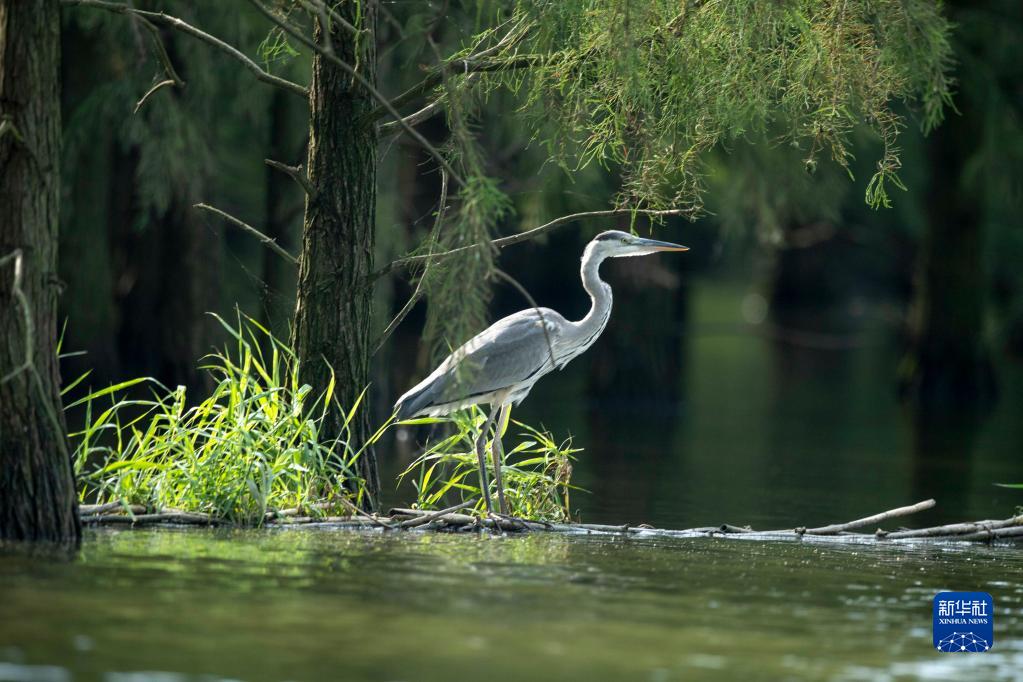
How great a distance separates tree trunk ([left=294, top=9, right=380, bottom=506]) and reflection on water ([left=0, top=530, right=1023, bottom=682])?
4.07 ft

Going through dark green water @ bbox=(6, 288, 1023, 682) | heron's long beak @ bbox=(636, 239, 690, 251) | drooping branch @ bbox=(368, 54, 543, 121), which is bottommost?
dark green water @ bbox=(6, 288, 1023, 682)

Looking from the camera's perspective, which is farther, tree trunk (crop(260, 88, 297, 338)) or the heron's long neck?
tree trunk (crop(260, 88, 297, 338))

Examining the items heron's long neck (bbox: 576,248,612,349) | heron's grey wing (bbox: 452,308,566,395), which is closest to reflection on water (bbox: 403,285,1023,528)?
heron's long neck (bbox: 576,248,612,349)

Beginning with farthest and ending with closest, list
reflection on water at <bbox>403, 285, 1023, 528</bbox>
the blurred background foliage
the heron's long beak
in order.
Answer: the blurred background foliage
reflection on water at <bbox>403, 285, 1023, 528</bbox>
the heron's long beak

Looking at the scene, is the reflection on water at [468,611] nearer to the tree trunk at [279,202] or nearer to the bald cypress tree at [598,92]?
the bald cypress tree at [598,92]

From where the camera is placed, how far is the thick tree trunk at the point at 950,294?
2244 centimetres

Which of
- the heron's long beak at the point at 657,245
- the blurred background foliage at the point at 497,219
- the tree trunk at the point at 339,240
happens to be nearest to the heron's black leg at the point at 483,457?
the tree trunk at the point at 339,240

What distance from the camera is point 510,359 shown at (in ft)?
28.4

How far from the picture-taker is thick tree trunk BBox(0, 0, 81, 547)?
6414 mm

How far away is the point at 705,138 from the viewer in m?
8.32

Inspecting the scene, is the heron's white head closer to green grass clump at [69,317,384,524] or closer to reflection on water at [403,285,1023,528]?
reflection on water at [403,285,1023,528]

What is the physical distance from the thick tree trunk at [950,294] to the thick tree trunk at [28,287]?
1770 cm

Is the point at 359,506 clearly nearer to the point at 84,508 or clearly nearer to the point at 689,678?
the point at 84,508

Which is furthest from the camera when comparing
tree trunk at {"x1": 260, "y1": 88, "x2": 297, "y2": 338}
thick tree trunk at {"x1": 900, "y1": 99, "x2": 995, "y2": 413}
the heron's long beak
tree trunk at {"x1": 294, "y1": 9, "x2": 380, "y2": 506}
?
thick tree trunk at {"x1": 900, "y1": 99, "x2": 995, "y2": 413}
